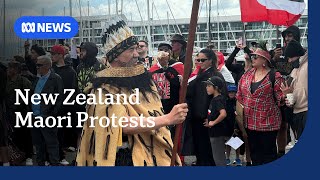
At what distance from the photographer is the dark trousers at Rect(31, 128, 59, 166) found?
465cm

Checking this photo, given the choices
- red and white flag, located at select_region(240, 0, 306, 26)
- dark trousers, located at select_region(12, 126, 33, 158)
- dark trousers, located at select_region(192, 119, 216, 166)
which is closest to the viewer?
red and white flag, located at select_region(240, 0, 306, 26)

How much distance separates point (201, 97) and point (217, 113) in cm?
16

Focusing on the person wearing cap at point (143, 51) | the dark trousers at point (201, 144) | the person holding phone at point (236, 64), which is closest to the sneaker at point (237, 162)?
the dark trousers at point (201, 144)

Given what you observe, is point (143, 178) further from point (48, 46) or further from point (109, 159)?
point (48, 46)

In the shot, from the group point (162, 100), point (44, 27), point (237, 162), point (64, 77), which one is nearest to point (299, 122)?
point (237, 162)

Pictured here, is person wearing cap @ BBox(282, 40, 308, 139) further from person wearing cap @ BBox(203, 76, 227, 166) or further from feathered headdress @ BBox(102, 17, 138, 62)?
feathered headdress @ BBox(102, 17, 138, 62)

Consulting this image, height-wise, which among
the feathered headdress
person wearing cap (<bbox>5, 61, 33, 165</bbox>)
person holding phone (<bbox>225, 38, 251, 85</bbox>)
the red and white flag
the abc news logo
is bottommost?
person wearing cap (<bbox>5, 61, 33, 165</bbox>)

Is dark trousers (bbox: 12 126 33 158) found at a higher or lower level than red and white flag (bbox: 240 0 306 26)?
lower

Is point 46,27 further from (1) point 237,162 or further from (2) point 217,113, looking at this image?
(1) point 237,162

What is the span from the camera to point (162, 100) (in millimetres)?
4633

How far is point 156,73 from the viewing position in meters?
4.65

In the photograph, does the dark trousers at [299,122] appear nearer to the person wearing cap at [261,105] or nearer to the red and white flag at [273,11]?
the person wearing cap at [261,105]

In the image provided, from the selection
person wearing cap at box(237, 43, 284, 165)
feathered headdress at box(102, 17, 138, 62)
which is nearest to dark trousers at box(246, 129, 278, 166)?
person wearing cap at box(237, 43, 284, 165)

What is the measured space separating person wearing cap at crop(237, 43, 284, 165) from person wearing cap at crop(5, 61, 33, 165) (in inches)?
60.2
